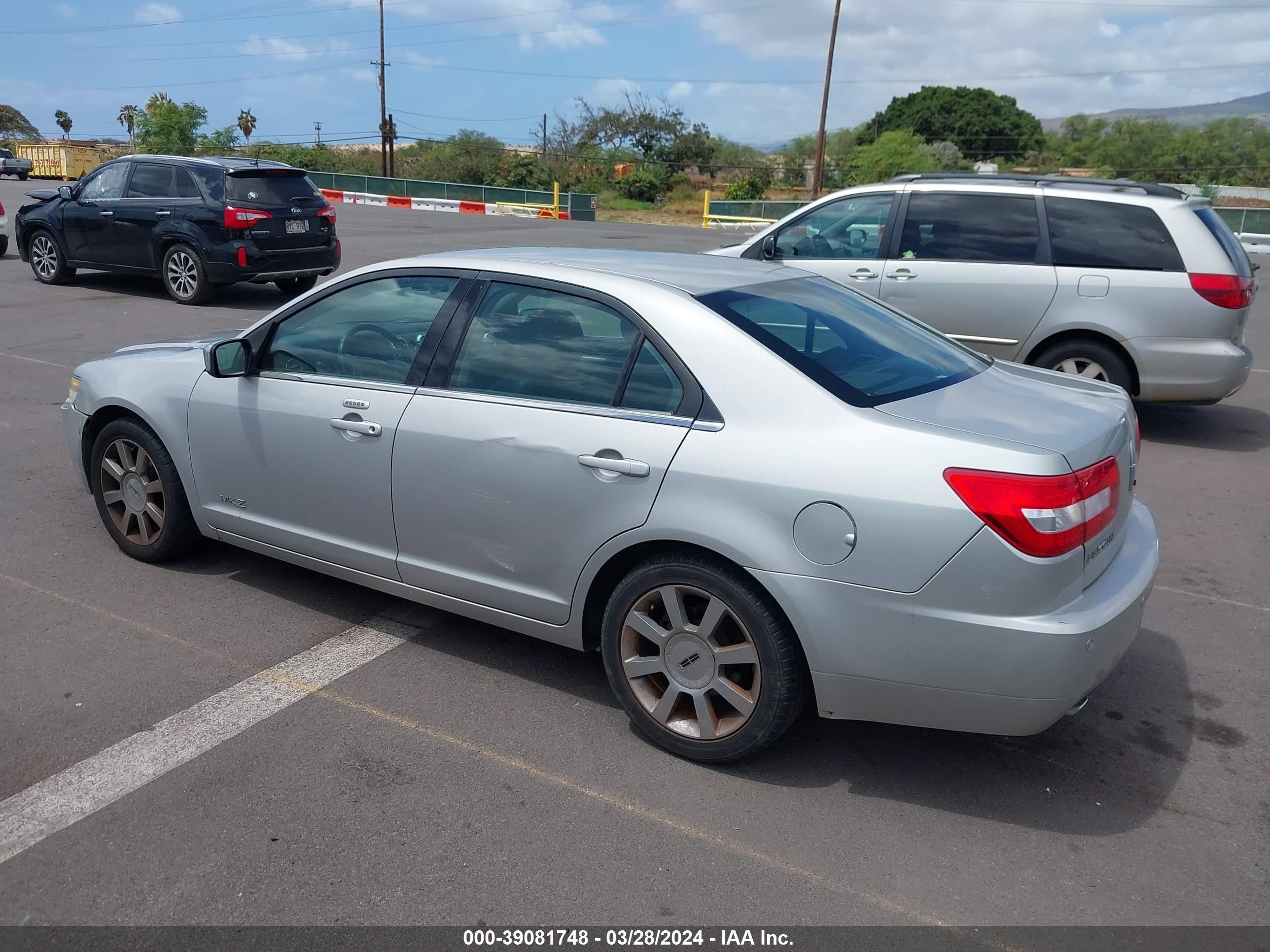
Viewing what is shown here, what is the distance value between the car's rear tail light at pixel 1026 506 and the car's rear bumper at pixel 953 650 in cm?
7

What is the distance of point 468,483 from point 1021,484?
74.3 inches

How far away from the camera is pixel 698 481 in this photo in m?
3.30

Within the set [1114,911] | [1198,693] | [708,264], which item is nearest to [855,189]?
[708,264]

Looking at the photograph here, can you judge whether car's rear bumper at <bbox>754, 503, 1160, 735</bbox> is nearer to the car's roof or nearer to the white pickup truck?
the car's roof

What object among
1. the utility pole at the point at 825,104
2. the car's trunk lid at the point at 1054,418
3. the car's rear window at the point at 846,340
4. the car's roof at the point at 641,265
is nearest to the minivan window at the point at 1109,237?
the car's rear window at the point at 846,340

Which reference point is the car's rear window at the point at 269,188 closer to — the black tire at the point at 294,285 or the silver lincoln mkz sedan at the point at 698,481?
the black tire at the point at 294,285

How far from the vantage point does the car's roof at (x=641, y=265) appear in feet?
12.7

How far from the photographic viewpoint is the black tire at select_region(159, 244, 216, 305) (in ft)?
42.5

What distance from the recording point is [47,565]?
5.08 m

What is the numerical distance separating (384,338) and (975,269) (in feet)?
17.7

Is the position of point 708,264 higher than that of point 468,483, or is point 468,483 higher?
point 708,264

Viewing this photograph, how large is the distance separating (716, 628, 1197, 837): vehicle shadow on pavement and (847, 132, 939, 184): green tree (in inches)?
2032

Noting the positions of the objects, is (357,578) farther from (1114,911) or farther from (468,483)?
(1114,911)

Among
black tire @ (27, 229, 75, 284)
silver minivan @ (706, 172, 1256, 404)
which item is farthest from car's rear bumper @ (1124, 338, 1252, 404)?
black tire @ (27, 229, 75, 284)
